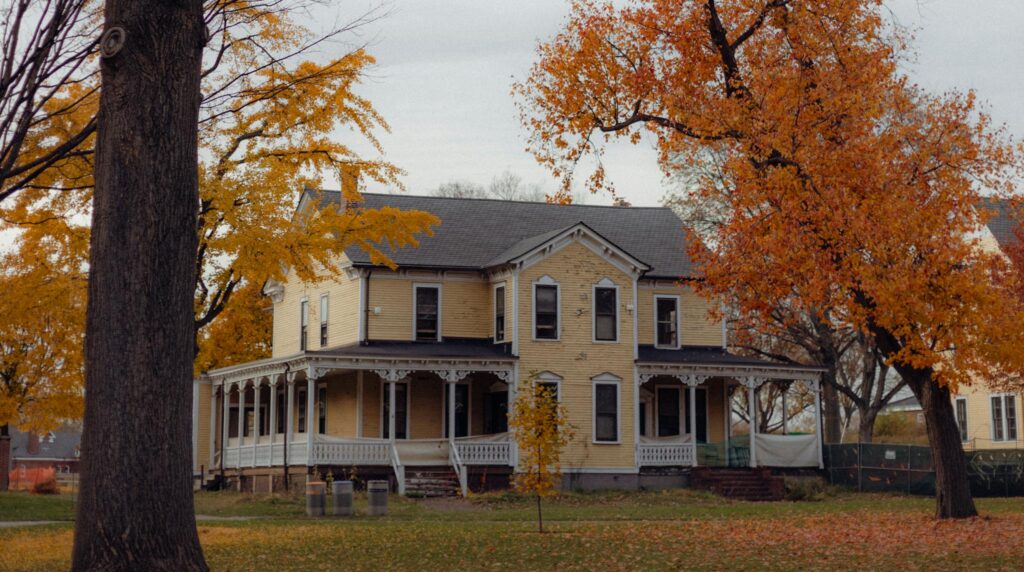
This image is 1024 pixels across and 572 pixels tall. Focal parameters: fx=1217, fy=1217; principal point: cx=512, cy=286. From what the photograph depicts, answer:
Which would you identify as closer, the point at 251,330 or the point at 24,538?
the point at 24,538

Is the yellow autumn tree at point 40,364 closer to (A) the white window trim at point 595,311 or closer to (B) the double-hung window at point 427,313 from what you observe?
(B) the double-hung window at point 427,313

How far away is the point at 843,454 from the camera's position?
3866 centimetres

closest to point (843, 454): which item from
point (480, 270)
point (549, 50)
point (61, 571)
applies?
point (480, 270)

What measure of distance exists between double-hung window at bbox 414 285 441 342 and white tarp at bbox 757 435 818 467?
10.9 m

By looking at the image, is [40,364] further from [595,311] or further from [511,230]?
[595,311]

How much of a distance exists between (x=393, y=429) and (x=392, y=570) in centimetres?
2061

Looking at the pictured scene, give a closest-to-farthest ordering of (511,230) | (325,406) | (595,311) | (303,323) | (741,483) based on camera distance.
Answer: (741,483), (595,311), (325,406), (511,230), (303,323)

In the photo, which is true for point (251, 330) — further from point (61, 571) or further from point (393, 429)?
point (61, 571)

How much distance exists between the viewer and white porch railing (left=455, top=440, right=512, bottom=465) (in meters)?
35.6

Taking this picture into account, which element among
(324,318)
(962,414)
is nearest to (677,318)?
(324,318)

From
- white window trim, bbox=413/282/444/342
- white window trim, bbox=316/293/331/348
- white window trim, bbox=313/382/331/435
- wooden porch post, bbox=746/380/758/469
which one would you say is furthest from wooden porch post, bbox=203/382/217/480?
wooden porch post, bbox=746/380/758/469

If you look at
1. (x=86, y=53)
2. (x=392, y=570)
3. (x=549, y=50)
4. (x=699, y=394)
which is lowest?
(x=392, y=570)

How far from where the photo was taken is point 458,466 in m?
35.2

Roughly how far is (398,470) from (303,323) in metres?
9.39
